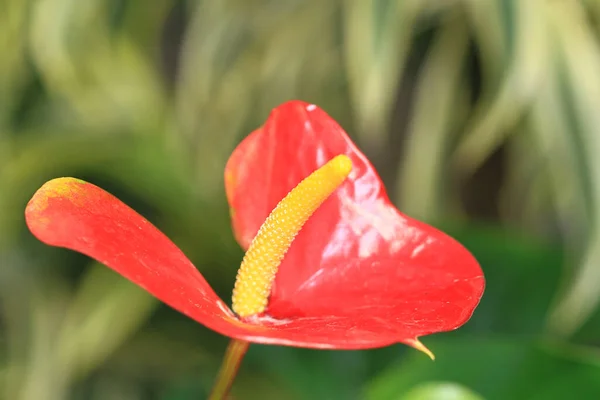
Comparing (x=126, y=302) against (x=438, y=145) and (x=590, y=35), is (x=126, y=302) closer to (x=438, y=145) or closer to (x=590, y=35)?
(x=438, y=145)

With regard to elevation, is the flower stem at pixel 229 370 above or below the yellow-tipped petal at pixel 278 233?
below

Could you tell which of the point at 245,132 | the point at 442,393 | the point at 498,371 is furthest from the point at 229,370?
the point at 245,132

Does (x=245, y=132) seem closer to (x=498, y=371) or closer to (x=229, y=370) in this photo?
(x=498, y=371)

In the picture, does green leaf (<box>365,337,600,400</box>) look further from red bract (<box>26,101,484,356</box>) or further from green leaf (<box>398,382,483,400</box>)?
red bract (<box>26,101,484,356</box>)

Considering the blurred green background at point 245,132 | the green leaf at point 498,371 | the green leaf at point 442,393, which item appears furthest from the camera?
the blurred green background at point 245,132

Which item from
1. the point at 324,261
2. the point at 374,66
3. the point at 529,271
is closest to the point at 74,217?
the point at 324,261

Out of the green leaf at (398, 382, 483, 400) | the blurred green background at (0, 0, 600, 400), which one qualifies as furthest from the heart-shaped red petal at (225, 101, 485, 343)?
the blurred green background at (0, 0, 600, 400)

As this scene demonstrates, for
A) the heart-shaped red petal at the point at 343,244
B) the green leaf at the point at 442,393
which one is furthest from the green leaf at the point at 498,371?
the heart-shaped red petal at the point at 343,244

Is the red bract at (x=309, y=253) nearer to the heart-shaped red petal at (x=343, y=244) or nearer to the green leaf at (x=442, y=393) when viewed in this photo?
the heart-shaped red petal at (x=343, y=244)
